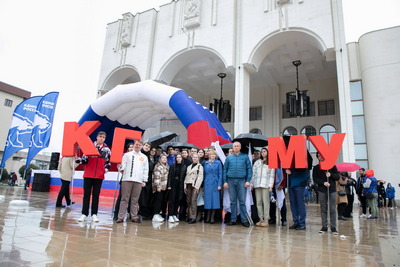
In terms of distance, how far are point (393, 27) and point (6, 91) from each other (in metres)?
37.5

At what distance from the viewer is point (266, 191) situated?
535cm

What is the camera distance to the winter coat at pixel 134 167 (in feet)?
15.9

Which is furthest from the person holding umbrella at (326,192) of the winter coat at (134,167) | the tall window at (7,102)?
the tall window at (7,102)

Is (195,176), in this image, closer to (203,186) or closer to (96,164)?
(203,186)

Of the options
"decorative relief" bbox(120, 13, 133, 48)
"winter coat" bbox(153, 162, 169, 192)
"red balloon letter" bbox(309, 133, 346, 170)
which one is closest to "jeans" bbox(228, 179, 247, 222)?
"winter coat" bbox(153, 162, 169, 192)

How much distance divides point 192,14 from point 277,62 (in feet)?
20.0

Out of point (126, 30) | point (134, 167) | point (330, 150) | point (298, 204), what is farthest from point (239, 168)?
point (126, 30)

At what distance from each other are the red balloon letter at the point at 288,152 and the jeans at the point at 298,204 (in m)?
0.46

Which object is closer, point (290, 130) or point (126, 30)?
point (126, 30)

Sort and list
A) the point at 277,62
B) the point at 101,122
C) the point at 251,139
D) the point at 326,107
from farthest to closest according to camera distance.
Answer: the point at 326,107
the point at 277,62
the point at 101,122
the point at 251,139

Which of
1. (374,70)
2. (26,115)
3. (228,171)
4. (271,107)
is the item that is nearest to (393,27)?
(374,70)

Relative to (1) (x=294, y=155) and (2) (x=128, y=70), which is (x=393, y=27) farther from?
(2) (x=128, y=70)

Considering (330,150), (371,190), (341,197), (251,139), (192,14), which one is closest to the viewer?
(330,150)

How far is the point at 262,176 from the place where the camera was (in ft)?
17.7
